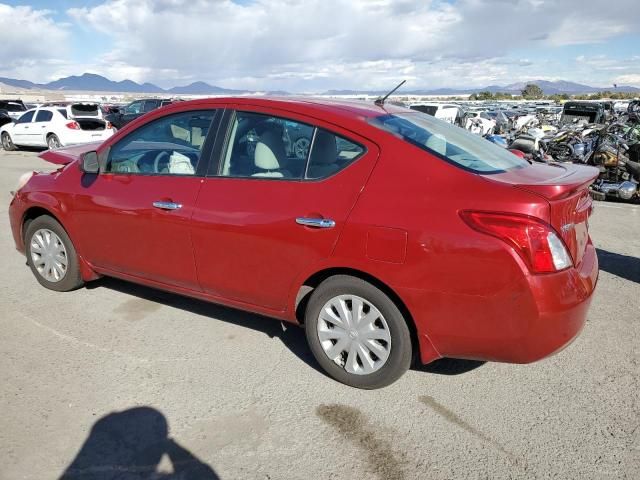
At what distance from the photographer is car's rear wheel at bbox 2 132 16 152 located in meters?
18.6

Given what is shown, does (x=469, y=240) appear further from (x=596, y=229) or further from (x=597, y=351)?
(x=596, y=229)

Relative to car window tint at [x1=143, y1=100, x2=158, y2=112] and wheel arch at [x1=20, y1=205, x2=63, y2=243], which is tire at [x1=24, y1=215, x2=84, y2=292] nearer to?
wheel arch at [x1=20, y1=205, x2=63, y2=243]

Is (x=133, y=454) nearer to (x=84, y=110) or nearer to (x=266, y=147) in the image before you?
(x=266, y=147)

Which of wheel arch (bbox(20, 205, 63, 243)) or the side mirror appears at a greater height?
the side mirror

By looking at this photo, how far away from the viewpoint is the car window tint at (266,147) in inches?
132

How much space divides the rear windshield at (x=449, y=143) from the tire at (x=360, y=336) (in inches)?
35.5

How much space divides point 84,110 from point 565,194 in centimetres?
1959

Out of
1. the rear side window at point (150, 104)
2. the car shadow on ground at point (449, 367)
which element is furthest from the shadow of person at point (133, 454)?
the rear side window at point (150, 104)

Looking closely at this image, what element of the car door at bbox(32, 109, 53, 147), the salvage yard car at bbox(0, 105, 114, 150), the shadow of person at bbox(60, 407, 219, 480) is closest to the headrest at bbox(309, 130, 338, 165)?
the shadow of person at bbox(60, 407, 219, 480)

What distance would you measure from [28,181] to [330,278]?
331 centimetres

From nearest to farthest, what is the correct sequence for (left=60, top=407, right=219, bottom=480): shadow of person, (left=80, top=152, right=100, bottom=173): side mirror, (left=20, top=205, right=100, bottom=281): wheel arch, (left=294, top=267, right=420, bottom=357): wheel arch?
(left=60, top=407, right=219, bottom=480): shadow of person < (left=294, top=267, right=420, bottom=357): wheel arch < (left=80, top=152, right=100, bottom=173): side mirror < (left=20, top=205, right=100, bottom=281): wheel arch

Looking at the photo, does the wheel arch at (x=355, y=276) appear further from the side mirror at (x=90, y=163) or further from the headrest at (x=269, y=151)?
the side mirror at (x=90, y=163)

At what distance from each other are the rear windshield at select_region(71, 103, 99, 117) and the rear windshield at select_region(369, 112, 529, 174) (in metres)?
17.1

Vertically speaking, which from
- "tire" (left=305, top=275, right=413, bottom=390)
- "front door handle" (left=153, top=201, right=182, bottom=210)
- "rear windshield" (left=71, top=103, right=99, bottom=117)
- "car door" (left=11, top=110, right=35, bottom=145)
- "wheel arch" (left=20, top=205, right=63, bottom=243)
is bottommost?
"tire" (left=305, top=275, right=413, bottom=390)
